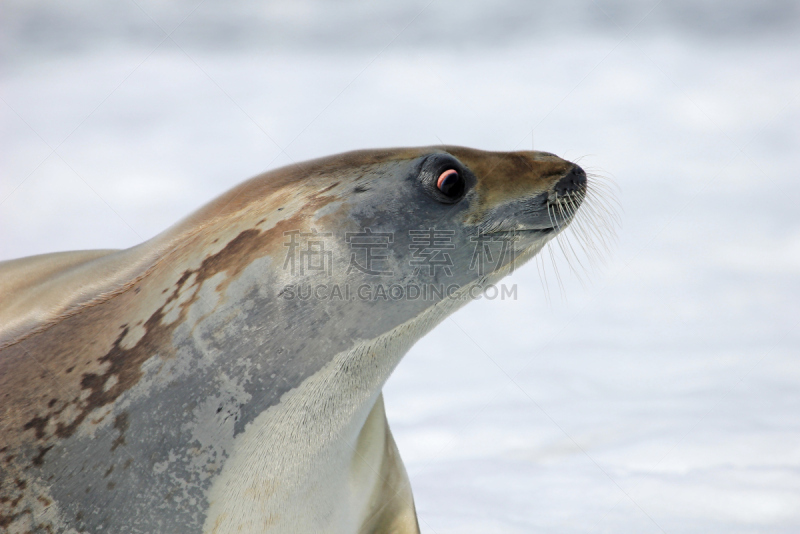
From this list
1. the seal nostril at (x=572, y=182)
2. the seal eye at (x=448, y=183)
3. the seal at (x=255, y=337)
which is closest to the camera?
the seal at (x=255, y=337)

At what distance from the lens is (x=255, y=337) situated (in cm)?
206

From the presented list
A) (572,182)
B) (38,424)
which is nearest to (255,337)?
(38,424)

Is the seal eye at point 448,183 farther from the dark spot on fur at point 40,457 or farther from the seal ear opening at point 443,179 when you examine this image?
the dark spot on fur at point 40,457

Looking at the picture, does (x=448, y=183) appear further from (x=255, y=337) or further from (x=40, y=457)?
(x=40, y=457)

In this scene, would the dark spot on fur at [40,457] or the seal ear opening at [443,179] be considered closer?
the dark spot on fur at [40,457]

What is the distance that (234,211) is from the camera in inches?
91.7

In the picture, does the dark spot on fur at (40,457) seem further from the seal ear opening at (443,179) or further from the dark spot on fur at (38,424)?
the seal ear opening at (443,179)

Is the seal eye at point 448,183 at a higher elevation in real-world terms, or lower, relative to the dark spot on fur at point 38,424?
higher

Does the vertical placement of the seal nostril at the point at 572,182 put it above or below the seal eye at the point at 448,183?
below

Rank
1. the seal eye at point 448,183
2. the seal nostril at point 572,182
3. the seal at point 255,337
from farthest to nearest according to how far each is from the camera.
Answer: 1. the seal nostril at point 572,182
2. the seal eye at point 448,183
3. the seal at point 255,337

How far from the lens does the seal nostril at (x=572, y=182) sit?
233 cm

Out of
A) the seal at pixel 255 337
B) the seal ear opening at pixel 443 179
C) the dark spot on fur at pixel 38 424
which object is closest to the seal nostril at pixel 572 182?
the seal at pixel 255 337

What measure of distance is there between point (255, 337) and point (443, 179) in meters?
0.81

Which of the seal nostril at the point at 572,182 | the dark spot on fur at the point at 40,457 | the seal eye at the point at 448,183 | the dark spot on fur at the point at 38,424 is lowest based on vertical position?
the seal nostril at the point at 572,182
